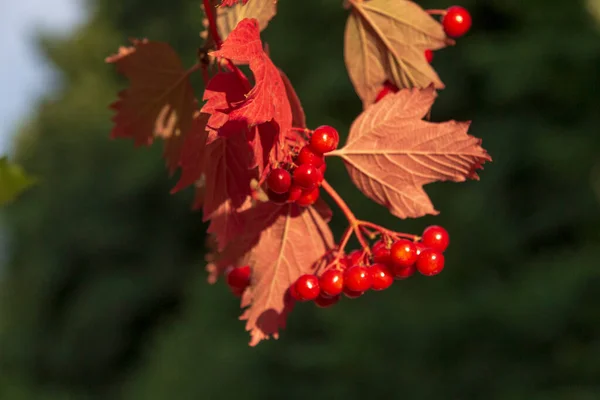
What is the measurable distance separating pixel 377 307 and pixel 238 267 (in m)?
6.36

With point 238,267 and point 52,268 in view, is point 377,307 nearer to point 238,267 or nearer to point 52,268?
point 238,267

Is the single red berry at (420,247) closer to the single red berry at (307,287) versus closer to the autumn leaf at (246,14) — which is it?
the single red berry at (307,287)

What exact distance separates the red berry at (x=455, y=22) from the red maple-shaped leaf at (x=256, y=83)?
0.32 m

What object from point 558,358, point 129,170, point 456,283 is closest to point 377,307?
point 456,283

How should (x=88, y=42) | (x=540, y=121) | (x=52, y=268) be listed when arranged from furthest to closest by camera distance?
(x=88, y=42), (x=52, y=268), (x=540, y=121)

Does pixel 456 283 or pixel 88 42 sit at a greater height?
pixel 88 42

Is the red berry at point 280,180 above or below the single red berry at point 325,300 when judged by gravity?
above

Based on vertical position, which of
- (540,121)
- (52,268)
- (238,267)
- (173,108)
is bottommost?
(52,268)

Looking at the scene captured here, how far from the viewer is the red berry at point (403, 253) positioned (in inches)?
29.9

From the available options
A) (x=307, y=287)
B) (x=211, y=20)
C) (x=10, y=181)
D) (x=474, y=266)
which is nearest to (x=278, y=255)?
(x=307, y=287)

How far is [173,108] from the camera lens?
0.88 m

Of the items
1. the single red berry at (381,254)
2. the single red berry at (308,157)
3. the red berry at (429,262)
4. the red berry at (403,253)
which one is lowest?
the red berry at (429,262)

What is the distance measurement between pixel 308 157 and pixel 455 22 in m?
0.32

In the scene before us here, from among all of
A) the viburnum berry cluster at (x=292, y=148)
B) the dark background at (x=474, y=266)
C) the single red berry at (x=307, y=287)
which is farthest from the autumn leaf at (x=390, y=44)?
the dark background at (x=474, y=266)
